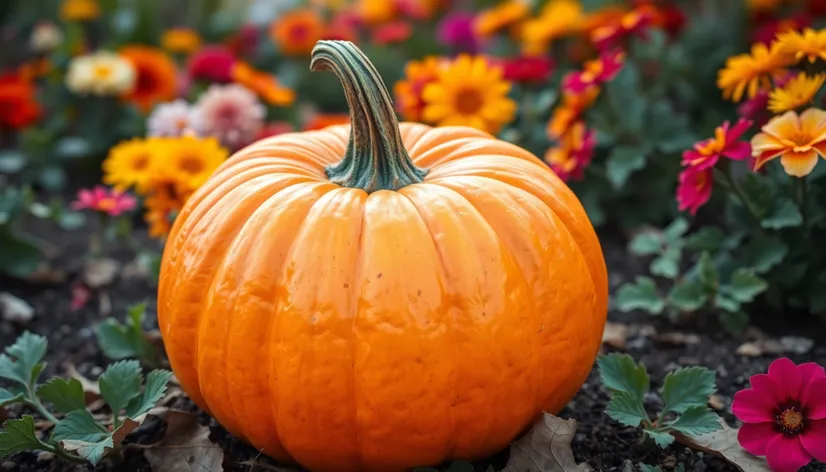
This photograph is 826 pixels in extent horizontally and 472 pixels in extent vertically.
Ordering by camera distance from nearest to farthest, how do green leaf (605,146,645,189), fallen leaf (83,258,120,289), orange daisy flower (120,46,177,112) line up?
green leaf (605,146,645,189) < fallen leaf (83,258,120,289) < orange daisy flower (120,46,177,112)

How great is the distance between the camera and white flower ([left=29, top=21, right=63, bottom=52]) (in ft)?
15.5

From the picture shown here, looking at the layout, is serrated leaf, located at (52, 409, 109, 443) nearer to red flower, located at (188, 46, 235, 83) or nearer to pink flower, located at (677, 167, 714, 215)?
pink flower, located at (677, 167, 714, 215)

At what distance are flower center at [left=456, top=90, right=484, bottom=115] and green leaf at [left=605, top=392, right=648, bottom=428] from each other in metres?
1.69

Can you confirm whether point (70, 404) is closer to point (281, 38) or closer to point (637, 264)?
point (637, 264)

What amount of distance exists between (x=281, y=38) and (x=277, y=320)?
3589mm

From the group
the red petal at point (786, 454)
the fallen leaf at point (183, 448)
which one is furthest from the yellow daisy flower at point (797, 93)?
the fallen leaf at point (183, 448)

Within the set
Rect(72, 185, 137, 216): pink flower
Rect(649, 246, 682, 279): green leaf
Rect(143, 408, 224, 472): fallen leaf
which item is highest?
Rect(72, 185, 137, 216): pink flower

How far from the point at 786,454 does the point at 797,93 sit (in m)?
1.03

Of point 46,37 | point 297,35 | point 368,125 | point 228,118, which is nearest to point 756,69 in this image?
point 368,125

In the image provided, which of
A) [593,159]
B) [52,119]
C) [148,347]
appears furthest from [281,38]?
[148,347]

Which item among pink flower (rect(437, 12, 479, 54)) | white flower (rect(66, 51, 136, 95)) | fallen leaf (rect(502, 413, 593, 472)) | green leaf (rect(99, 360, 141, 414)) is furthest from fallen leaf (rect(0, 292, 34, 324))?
pink flower (rect(437, 12, 479, 54))

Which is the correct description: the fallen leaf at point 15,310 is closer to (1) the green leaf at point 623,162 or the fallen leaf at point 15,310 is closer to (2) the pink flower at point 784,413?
(1) the green leaf at point 623,162

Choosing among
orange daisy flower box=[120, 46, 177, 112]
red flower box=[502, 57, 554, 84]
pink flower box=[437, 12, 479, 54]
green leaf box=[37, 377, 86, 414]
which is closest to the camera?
green leaf box=[37, 377, 86, 414]

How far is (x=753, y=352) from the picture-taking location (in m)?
2.47
